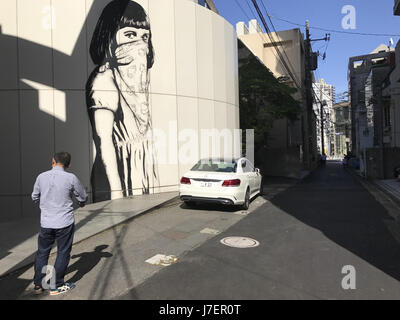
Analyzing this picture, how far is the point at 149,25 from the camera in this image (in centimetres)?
1155

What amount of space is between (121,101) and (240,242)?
282 inches

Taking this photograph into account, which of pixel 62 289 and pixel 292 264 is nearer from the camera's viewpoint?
pixel 62 289

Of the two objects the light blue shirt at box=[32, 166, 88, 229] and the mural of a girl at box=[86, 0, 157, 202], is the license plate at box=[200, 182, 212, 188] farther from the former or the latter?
the light blue shirt at box=[32, 166, 88, 229]

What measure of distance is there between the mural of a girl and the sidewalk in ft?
2.86

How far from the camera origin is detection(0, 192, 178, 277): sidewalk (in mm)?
5137

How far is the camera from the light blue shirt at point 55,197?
382 cm

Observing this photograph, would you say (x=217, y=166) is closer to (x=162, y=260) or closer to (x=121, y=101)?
(x=121, y=101)

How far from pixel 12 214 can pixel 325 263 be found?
910cm

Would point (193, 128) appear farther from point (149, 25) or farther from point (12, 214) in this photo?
point (12, 214)

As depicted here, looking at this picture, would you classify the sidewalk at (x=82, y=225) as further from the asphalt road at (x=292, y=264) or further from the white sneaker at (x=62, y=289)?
the asphalt road at (x=292, y=264)

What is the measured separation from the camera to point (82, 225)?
286 inches

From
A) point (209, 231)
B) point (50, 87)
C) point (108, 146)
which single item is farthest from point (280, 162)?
point (209, 231)

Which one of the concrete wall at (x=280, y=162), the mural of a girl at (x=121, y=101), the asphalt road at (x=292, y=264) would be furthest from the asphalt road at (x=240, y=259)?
the concrete wall at (x=280, y=162)

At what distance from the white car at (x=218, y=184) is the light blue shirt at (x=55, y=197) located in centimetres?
499
